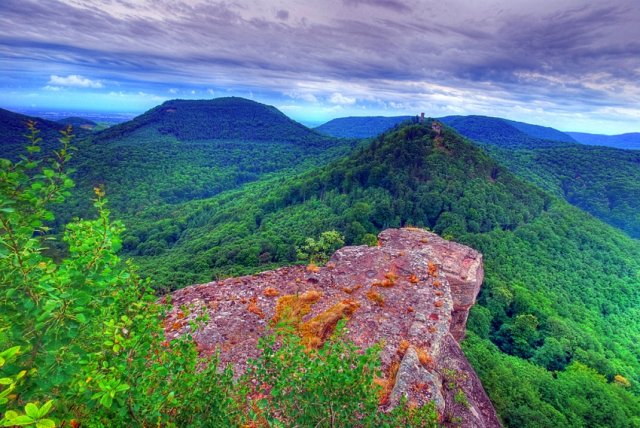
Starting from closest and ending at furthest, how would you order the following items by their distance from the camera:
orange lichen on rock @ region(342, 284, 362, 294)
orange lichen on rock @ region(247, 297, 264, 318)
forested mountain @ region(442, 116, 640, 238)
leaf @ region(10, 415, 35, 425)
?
1. leaf @ region(10, 415, 35, 425)
2. orange lichen on rock @ region(247, 297, 264, 318)
3. orange lichen on rock @ region(342, 284, 362, 294)
4. forested mountain @ region(442, 116, 640, 238)

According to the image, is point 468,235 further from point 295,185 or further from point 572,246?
point 295,185

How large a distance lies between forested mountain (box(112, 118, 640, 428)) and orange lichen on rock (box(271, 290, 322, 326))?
1867cm

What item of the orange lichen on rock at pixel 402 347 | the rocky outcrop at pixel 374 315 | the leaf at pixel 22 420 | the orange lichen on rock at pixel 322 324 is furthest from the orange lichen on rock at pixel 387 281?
the leaf at pixel 22 420

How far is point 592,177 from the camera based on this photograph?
158m

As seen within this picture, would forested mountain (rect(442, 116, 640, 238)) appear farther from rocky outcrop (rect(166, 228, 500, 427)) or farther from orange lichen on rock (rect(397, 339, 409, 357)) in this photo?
orange lichen on rock (rect(397, 339, 409, 357))

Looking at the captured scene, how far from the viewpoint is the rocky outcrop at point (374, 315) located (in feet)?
49.6

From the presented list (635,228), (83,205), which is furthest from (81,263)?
(635,228)

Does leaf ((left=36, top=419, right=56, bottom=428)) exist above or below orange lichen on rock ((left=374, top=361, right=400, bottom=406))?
above

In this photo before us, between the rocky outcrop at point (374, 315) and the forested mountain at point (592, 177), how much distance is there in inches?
5680

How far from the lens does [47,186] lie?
4.37 m

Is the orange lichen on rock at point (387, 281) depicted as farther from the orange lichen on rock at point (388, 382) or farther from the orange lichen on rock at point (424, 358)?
the orange lichen on rock at point (388, 382)

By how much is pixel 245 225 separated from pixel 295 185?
24.3 metres

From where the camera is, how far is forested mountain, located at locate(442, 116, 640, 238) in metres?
131

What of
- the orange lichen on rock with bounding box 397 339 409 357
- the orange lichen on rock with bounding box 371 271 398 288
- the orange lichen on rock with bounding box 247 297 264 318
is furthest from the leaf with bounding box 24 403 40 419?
the orange lichen on rock with bounding box 371 271 398 288
